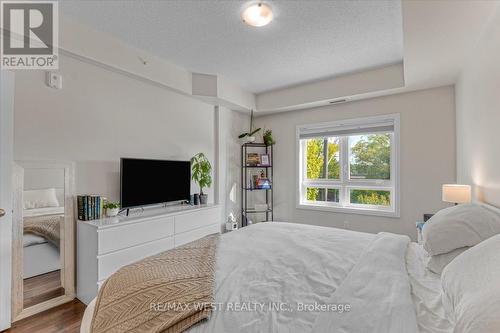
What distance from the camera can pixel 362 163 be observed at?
150 inches

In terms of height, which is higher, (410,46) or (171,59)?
(171,59)

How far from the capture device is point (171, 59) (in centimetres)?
302

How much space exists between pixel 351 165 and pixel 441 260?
2.68 metres

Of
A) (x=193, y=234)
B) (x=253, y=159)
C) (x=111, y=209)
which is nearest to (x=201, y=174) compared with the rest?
(x=193, y=234)

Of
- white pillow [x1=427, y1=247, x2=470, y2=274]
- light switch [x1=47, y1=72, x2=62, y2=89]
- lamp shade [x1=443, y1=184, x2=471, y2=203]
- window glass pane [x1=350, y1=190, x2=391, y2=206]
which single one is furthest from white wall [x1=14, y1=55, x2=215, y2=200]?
lamp shade [x1=443, y1=184, x2=471, y2=203]

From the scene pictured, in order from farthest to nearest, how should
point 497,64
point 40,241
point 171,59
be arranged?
point 171,59 → point 40,241 → point 497,64

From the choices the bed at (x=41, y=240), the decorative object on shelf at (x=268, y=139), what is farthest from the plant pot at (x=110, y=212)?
the decorative object on shelf at (x=268, y=139)

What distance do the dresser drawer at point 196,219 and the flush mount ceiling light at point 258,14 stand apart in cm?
219

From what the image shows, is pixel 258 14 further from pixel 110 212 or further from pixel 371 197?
pixel 371 197

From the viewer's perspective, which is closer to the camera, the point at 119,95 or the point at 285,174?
the point at 119,95

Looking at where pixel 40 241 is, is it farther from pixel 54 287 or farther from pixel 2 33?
pixel 2 33

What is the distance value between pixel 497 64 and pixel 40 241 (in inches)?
150

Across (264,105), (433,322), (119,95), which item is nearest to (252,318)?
(433,322)

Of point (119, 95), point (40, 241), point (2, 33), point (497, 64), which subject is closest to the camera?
point (497, 64)
